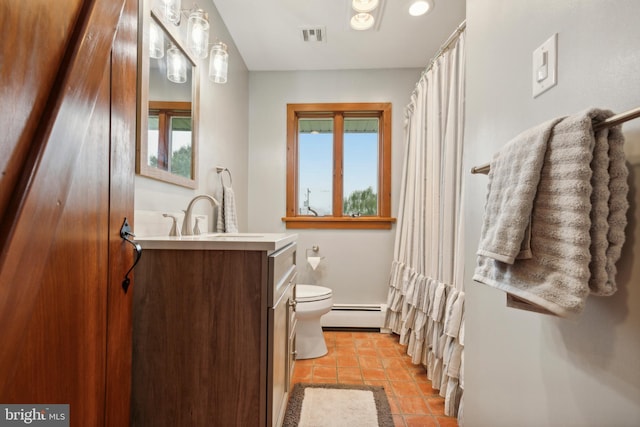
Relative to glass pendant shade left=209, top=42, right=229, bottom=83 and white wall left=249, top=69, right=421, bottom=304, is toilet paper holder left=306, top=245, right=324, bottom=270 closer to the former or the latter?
white wall left=249, top=69, right=421, bottom=304

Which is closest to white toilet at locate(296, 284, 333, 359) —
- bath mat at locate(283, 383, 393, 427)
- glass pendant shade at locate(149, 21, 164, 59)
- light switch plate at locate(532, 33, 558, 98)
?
bath mat at locate(283, 383, 393, 427)

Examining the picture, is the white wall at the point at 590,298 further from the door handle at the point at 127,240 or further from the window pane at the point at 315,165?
the window pane at the point at 315,165

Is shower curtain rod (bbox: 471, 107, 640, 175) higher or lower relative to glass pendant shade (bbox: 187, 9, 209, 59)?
lower

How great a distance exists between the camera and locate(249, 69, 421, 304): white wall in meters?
2.68

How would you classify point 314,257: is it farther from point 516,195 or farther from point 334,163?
point 516,195

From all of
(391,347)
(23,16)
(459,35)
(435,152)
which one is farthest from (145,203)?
(391,347)

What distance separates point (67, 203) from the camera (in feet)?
2.15

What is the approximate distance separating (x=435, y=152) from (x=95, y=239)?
1770 millimetres

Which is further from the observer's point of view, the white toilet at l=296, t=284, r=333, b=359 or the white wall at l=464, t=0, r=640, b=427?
the white toilet at l=296, t=284, r=333, b=359

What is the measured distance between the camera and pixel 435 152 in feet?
6.08

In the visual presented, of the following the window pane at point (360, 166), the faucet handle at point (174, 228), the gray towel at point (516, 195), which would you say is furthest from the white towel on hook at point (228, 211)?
the gray towel at point (516, 195)

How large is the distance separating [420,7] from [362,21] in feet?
1.25

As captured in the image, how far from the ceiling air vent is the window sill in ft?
4.77

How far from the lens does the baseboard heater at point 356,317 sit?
8.57 ft
